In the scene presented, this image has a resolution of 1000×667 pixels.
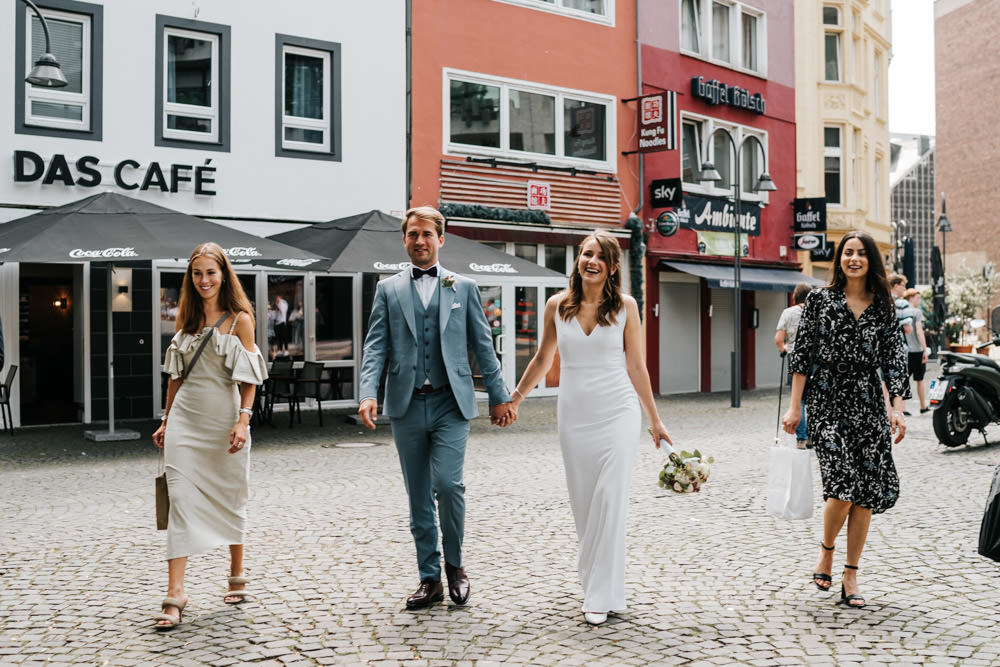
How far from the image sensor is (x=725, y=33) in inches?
973

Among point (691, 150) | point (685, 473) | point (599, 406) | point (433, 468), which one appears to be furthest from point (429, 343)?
point (691, 150)

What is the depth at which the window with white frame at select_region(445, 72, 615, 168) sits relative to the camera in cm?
1889

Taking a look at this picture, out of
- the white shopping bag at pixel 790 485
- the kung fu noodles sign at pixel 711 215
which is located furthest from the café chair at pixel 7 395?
the kung fu noodles sign at pixel 711 215

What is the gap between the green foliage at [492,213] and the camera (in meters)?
18.4

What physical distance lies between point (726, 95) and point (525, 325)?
8075 millimetres

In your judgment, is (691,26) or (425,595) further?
(691,26)

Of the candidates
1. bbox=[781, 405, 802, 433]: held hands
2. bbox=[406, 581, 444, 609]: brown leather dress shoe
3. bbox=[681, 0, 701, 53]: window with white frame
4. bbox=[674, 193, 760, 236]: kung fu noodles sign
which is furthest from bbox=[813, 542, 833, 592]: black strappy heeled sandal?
bbox=[681, 0, 701, 53]: window with white frame

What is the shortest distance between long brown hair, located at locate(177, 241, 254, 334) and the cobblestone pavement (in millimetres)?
1437

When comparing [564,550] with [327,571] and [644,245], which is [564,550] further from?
[644,245]

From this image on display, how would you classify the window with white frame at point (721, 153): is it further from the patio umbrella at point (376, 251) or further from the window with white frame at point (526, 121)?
the patio umbrella at point (376, 251)

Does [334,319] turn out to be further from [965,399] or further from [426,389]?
[426,389]

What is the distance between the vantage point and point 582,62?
20.7m

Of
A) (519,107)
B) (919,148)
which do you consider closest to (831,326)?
(519,107)

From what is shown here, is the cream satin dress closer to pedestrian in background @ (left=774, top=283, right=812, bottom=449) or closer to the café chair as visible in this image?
pedestrian in background @ (left=774, top=283, right=812, bottom=449)
